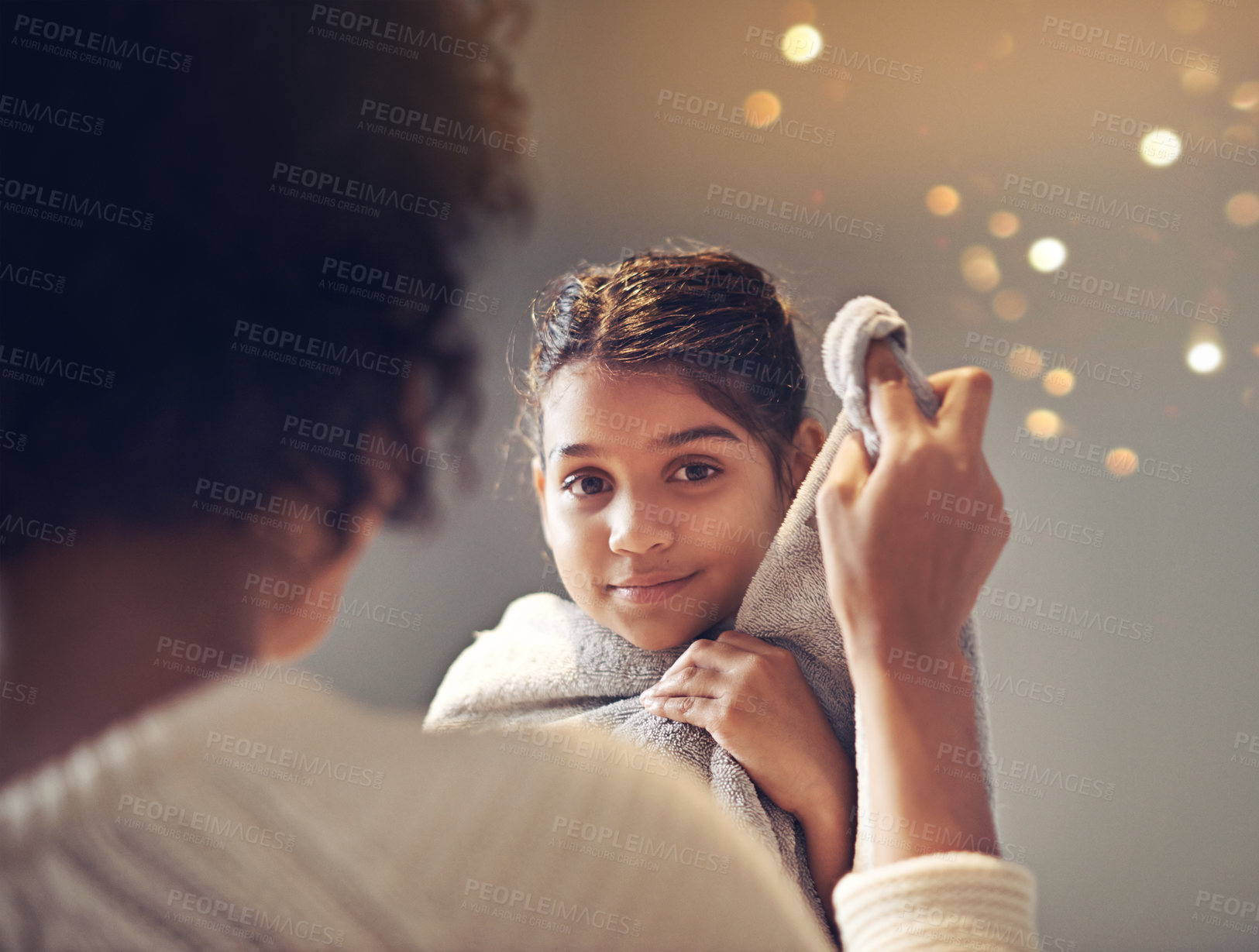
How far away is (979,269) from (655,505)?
1.53 feet

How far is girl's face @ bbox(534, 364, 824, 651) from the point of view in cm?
70

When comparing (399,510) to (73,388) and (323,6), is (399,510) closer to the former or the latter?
(73,388)

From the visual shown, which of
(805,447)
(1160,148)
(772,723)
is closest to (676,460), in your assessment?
(805,447)

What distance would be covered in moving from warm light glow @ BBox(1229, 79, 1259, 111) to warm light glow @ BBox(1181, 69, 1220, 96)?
2 centimetres

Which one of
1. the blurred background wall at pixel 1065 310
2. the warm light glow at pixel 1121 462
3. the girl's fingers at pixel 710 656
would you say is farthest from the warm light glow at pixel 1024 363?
the girl's fingers at pixel 710 656

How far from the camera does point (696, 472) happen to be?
27.8 inches

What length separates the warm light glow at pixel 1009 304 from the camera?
0.83m

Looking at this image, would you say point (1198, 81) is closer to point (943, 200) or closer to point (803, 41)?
point (943, 200)

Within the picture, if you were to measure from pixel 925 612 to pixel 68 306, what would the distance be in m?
0.63

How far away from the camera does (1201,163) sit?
2.72 ft

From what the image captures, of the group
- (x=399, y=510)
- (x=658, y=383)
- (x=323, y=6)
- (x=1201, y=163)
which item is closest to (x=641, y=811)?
(x=399, y=510)

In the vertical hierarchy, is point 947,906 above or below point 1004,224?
below

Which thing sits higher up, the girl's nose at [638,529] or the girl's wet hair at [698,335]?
the girl's wet hair at [698,335]

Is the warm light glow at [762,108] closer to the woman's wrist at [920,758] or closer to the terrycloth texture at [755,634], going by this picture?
the terrycloth texture at [755,634]
